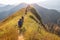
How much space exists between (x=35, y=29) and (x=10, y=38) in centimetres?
901

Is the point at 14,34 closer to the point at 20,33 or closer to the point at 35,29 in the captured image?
the point at 20,33

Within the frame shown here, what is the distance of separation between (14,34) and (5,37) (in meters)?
2.56

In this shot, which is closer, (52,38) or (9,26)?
(9,26)

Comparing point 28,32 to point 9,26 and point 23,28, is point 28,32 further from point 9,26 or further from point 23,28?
point 9,26

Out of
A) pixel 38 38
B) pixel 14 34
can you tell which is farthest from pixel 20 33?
pixel 38 38

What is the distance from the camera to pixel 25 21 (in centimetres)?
5734

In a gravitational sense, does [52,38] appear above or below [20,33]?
below

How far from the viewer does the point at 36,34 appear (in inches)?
2057

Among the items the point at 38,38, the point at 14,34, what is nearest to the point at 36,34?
the point at 38,38

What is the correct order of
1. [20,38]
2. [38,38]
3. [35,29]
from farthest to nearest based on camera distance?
[35,29] < [38,38] < [20,38]

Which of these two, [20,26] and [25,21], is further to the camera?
[25,21]

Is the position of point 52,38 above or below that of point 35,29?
below

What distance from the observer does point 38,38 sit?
5069 centimetres

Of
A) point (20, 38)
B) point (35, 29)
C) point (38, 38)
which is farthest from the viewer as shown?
point (35, 29)
